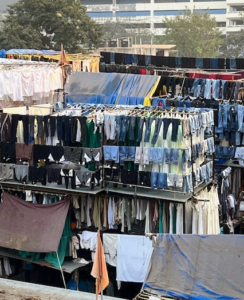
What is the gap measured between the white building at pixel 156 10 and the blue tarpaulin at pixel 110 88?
80700mm

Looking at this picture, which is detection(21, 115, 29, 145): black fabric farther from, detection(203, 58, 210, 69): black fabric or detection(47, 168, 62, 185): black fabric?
detection(203, 58, 210, 69): black fabric

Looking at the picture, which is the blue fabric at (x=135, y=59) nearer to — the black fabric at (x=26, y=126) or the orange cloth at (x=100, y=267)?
the black fabric at (x=26, y=126)

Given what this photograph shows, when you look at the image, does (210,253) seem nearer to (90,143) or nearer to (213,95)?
(90,143)

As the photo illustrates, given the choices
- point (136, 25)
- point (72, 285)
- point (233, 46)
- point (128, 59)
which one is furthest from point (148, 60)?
point (136, 25)

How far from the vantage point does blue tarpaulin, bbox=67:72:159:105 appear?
2111 centimetres

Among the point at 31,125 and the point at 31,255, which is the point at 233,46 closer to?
the point at 31,125

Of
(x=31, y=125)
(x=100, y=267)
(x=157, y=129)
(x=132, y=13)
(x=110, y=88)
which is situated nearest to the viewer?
(x=100, y=267)

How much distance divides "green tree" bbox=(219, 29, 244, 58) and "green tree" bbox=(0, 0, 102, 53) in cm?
3105

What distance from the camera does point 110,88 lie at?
71.2 feet

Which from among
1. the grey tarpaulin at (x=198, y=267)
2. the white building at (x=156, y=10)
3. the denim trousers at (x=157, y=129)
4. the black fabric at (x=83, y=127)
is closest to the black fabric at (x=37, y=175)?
the black fabric at (x=83, y=127)

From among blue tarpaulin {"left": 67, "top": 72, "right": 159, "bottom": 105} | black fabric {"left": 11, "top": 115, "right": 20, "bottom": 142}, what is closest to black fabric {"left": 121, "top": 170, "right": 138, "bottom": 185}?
black fabric {"left": 11, "top": 115, "right": 20, "bottom": 142}

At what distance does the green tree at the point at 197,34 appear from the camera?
6875 centimetres

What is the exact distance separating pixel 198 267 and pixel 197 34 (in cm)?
5959

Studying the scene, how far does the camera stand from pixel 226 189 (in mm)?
18125
